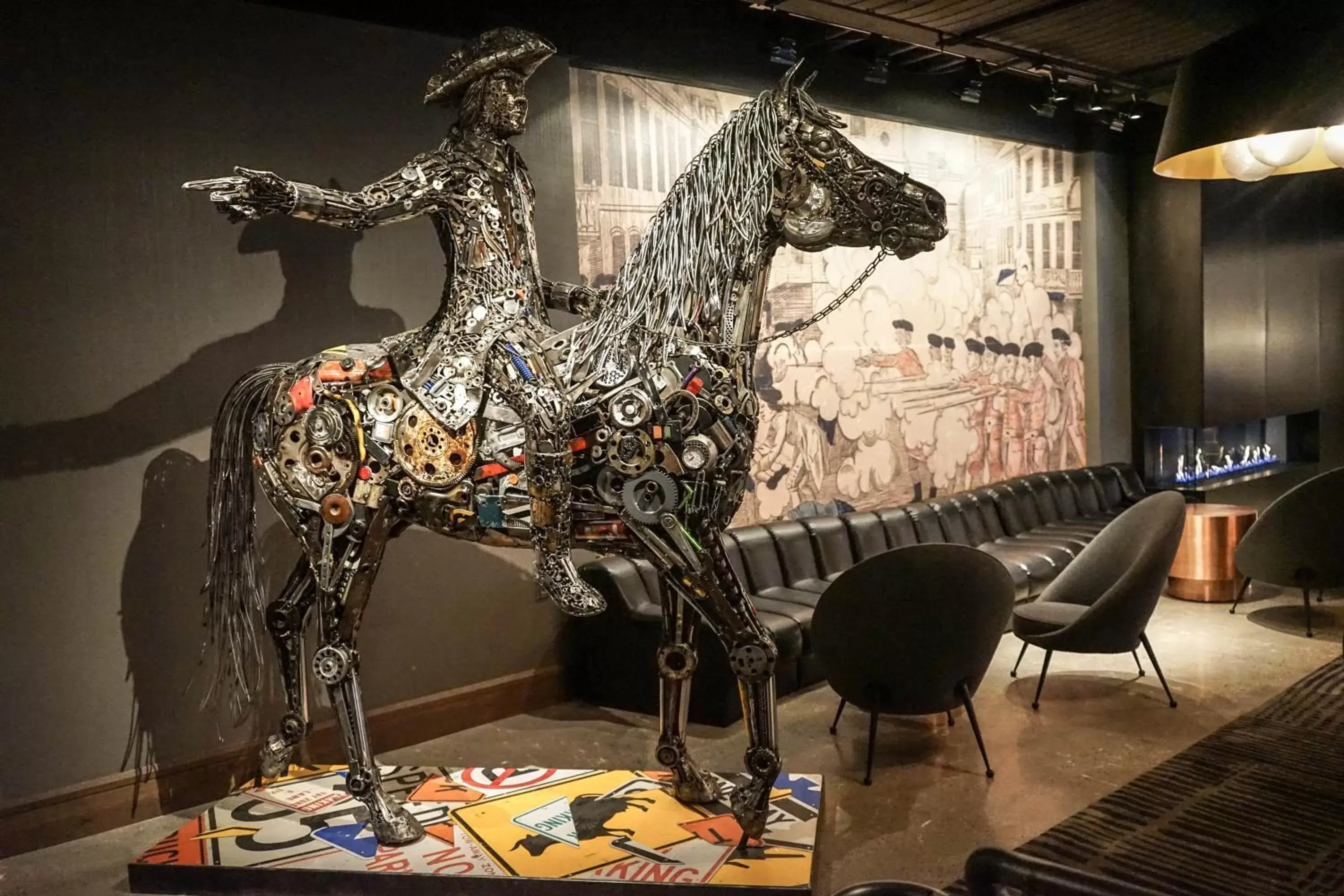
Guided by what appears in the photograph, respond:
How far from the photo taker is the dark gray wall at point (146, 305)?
11.4 ft

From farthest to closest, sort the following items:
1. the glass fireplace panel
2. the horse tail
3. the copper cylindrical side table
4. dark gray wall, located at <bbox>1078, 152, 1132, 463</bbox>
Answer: the glass fireplace panel, dark gray wall, located at <bbox>1078, 152, 1132, 463</bbox>, the copper cylindrical side table, the horse tail

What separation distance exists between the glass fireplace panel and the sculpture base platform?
6.23 m

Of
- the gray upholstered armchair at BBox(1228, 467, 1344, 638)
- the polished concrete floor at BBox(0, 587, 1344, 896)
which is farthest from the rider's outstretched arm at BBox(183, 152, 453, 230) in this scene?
the gray upholstered armchair at BBox(1228, 467, 1344, 638)

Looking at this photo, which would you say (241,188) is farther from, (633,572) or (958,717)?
(958,717)

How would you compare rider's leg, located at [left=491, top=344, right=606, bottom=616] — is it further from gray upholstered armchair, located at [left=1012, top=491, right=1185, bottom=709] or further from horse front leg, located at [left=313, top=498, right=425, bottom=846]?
gray upholstered armchair, located at [left=1012, top=491, right=1185, bottom=709]

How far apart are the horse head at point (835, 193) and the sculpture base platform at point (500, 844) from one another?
5.50 ft

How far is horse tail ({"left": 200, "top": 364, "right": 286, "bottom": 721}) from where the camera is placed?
3275 mm

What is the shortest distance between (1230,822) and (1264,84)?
229 centimetres

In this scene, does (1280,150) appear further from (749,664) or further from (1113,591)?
A: (749,664)

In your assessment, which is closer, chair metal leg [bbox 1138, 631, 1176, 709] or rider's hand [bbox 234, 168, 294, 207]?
rider's hand [bbox 234, 168, 294, 207]

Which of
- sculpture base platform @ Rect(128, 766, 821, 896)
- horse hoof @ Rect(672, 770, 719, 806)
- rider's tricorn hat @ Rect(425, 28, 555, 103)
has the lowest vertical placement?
sculpture base platform @ Rect(128, 766, 821, 896)


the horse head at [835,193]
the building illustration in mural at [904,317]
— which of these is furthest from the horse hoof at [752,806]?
the building illustration in mural at [904,317]

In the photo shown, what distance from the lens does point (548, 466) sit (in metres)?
2.95

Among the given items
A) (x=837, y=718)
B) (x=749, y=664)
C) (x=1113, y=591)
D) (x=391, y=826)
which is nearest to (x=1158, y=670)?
(x=1113, y=591)
